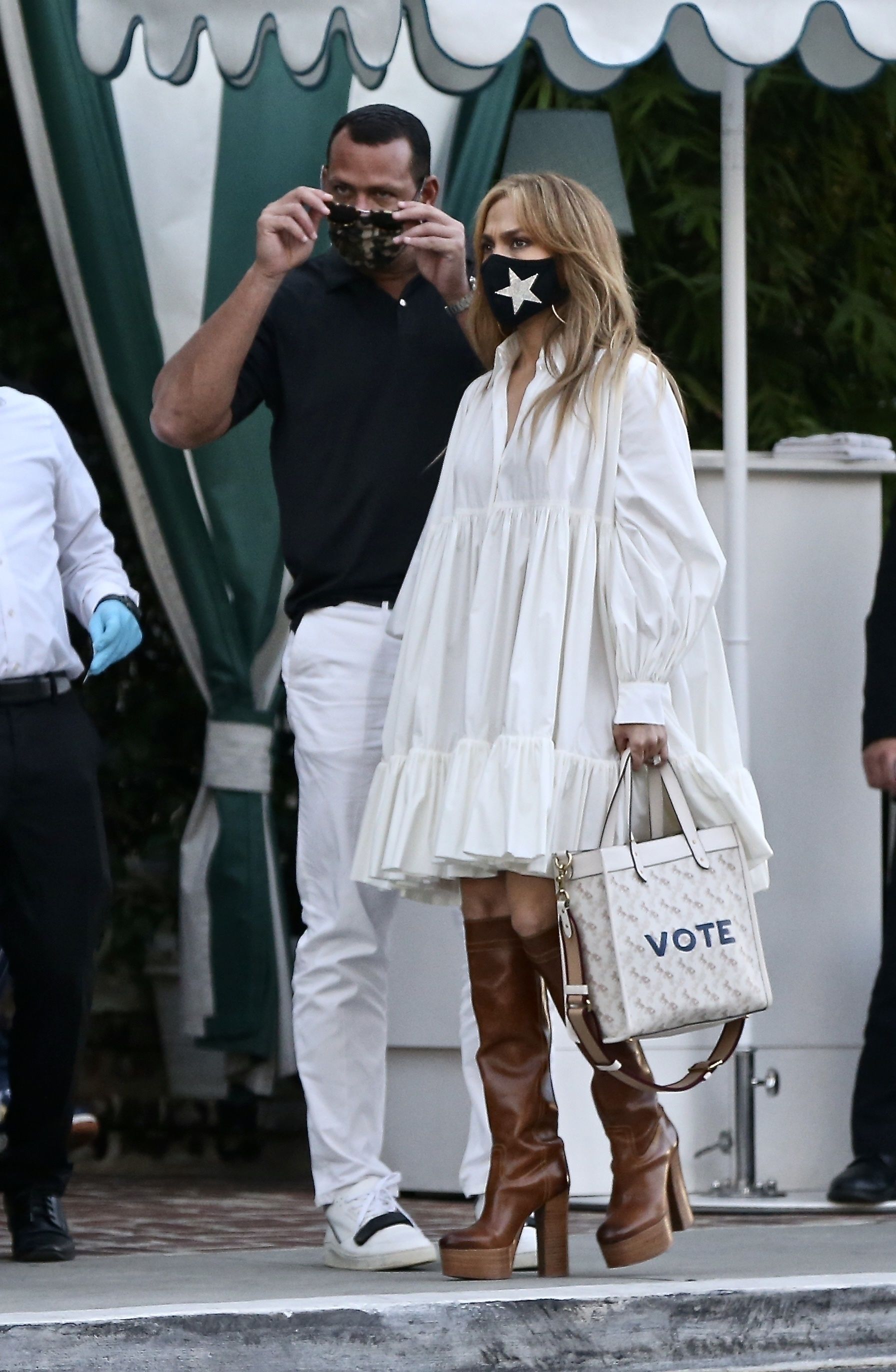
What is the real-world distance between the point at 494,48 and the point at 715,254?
2600 mm

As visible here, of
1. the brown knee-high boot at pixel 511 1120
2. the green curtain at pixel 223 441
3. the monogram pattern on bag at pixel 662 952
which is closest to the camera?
the monogram pattern on bag at pixel 662 952

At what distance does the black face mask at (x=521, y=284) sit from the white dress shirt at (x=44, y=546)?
90cm

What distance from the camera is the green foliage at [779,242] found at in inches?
242

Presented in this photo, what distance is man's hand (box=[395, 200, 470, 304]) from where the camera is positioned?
11.7 ft

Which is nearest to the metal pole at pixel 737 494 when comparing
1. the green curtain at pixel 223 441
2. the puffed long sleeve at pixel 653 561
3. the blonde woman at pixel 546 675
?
the green curtain at pixel 223 441

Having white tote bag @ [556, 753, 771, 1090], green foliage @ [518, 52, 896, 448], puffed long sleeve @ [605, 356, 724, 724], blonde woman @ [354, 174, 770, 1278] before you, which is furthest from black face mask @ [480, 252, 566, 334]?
green foliage @ [518, 52, 896, 448]

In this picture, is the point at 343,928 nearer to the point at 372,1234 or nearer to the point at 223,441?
the point at 372,1234

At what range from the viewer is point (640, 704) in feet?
10.7

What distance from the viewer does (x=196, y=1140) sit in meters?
5.57

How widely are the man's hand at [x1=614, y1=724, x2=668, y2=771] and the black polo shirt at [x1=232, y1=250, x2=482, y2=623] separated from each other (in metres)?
0.56

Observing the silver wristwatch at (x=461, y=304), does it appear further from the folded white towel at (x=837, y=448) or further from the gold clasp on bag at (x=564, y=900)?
the folded white towel at (x=837, y=448)

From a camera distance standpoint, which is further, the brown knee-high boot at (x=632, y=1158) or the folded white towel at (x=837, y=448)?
the folded white towel at (x=837, y=448)

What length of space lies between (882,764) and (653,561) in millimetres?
1328

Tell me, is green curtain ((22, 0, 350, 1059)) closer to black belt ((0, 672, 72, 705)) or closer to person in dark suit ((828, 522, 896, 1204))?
black belt ((0, 672, 72, 705))
